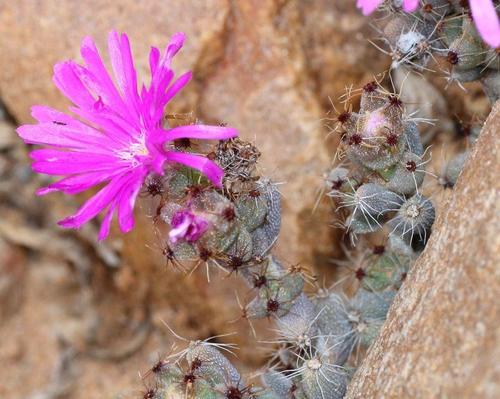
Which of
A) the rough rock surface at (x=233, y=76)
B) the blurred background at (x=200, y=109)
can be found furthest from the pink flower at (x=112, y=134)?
the rough rock surface at (x=233, y=76)

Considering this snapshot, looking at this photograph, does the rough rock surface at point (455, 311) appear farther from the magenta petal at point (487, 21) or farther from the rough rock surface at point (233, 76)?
the rough rock surface at point (233, 76)

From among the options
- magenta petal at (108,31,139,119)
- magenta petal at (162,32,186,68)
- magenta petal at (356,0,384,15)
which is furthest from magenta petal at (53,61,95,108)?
magenta petal at (356,0,384,15)

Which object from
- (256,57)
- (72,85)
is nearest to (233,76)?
(256,57)

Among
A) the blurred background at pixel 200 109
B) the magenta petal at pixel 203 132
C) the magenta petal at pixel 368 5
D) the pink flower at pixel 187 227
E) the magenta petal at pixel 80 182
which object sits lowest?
the blurred background at pixel 200 109

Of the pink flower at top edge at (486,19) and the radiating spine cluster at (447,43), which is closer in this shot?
the pink flower at top edge at (486,19)

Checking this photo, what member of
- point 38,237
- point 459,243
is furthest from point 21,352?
point 459,243

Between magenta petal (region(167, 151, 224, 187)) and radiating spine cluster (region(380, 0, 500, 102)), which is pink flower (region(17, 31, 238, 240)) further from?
radiating spine cluster (region(380, 0, 500, 102))

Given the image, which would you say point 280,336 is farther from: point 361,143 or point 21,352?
point 21,352
